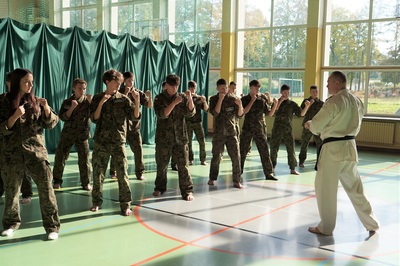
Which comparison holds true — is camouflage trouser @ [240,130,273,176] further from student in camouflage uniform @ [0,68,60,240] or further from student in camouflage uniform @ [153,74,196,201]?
student in camouflage uniform @ [0,68,60,240]

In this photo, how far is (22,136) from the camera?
151 inches

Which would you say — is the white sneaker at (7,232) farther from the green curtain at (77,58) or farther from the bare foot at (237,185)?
the green curtain at (77,58)

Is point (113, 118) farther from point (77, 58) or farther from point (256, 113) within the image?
point (77, 58)

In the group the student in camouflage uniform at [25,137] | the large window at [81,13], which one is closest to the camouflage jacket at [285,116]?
the student in camouflage uniform at [25,137]

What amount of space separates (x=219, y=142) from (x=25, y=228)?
9.91ft

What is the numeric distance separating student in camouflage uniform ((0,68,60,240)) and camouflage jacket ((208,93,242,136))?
2.86m

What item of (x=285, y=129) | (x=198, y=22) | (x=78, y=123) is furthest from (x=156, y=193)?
(x=198, y=22)

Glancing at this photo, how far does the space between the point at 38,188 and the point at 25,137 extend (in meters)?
0.49

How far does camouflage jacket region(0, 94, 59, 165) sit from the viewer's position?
3.82m

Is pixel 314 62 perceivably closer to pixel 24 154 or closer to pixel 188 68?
pixel 188 68

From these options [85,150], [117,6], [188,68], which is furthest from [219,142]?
[117,6]

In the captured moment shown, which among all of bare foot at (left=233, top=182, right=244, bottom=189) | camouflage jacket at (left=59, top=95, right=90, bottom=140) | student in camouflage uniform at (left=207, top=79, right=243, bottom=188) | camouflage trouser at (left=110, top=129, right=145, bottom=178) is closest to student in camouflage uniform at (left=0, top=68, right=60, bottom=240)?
camouflage jacket at (left=59, top=95, right=90, bottom=140)

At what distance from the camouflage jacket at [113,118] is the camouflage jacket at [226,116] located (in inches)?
72.7

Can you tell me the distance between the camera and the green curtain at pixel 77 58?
8.22 metres
